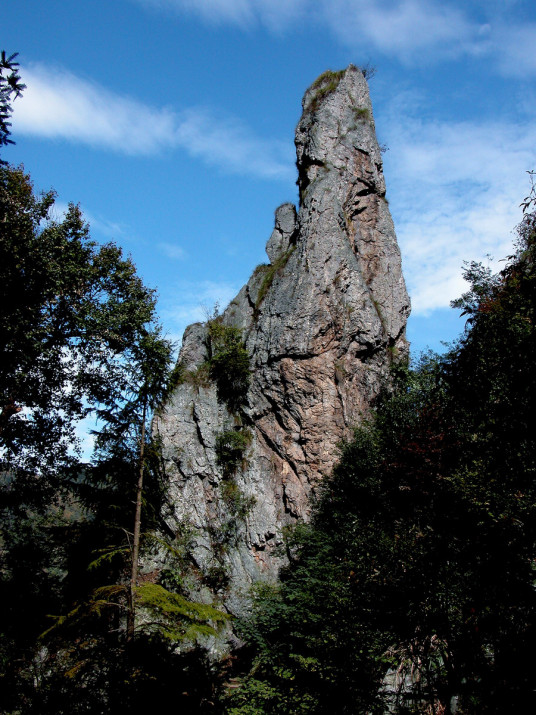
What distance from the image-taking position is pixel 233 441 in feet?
57.1

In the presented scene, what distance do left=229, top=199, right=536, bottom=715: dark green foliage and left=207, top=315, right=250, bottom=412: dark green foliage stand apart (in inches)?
213

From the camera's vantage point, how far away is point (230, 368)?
18.4 meters

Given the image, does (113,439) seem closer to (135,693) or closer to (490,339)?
(135,693)

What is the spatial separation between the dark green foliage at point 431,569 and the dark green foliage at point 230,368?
17.8 ft

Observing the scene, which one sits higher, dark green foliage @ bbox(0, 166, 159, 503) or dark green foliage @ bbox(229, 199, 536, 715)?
dark green foliage @ bbox(0, 166, 159, 503)

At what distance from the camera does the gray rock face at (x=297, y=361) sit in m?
16.4

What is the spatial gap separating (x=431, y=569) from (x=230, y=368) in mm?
10736

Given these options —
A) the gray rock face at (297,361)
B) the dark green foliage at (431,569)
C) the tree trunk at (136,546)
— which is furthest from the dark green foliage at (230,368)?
the tree trunk at (136,546)

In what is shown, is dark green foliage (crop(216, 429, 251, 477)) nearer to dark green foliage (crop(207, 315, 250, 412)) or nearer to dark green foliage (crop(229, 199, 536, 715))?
dark green foliage (crop(207, 315, 250, 412))

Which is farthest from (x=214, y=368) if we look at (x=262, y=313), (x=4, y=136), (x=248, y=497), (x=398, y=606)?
(x=4, y=136)

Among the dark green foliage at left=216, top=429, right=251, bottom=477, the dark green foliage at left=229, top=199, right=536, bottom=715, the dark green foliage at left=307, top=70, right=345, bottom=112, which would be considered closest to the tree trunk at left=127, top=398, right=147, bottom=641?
the dark green foliage at left=229, top=199, right=536, bottom=715

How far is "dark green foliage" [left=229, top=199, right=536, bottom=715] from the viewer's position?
8547mm

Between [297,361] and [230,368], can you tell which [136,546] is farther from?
[297,361]

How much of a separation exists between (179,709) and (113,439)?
720 centimetres
